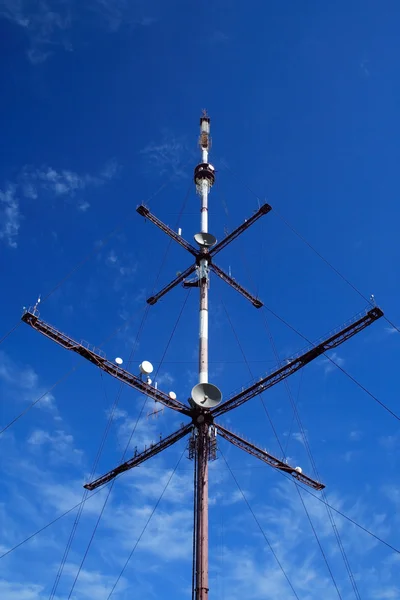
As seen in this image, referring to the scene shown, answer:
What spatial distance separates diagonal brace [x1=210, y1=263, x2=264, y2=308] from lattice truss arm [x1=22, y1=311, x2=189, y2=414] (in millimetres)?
9553

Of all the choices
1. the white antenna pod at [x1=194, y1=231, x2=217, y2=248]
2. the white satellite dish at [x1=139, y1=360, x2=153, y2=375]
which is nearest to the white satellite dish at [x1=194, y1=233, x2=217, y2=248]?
the white antenna pod at [x1=194, y1=231, x2=217, y2=248]

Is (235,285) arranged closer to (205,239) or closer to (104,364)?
(205,239)

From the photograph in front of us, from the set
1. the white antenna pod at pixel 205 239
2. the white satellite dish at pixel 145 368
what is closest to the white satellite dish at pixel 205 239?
the white antenna pod at pixel 205 239

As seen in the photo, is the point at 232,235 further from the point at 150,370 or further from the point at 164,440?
the point at 164,440

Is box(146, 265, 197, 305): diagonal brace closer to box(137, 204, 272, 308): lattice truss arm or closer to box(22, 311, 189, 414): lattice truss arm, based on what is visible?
box(137, 204, 272, 308): lattice truss arm

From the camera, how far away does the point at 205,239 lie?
35.1 metres

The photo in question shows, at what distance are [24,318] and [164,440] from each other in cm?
913

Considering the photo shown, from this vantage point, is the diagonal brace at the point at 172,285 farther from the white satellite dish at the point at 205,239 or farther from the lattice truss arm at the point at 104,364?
the lattice truss arm at the point at 104,364

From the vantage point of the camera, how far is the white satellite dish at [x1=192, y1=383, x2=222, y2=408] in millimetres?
27188

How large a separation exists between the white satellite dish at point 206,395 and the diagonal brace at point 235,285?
9793 millimetres

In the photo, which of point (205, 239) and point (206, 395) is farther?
point (205, 239)

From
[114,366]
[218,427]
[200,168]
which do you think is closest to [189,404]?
[218,427]

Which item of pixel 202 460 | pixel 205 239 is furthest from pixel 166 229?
Result: pixel 202 460

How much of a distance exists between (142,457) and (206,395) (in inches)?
202
